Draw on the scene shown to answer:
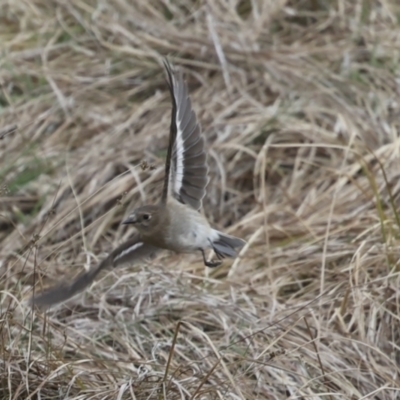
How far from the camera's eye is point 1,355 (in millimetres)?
3027

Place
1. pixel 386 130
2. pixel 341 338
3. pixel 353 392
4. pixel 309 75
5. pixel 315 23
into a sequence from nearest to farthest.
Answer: pixel 353 392
pixel 341 338
pixel 386 130
pixel 309 75
pixel 315 23

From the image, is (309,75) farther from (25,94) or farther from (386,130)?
(25,94)

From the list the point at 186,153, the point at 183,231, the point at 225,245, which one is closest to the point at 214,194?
the point at 225,245

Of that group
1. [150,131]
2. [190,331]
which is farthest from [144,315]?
[150,131]

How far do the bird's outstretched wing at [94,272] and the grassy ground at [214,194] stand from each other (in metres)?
0.07

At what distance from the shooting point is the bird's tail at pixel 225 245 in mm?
3487

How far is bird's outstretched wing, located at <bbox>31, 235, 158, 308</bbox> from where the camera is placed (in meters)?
3.28

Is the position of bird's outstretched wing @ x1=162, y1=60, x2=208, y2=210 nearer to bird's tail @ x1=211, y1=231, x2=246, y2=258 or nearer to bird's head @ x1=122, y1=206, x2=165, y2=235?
bird's head @ x1=122, y1=206, x2=165, y2=235

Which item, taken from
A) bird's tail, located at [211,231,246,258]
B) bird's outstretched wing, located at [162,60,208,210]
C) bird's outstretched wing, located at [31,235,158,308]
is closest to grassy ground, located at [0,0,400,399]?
bird's outstretched wing, located at [31,235,158,308]

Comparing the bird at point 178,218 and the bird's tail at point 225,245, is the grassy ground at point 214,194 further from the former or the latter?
the bird's tail at point 225,245

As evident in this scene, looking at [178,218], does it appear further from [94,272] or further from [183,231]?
[94,272]

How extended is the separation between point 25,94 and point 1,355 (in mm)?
2882

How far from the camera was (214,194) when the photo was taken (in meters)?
5.01

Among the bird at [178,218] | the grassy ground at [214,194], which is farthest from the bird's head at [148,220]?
the grassy ground at [214,194]
